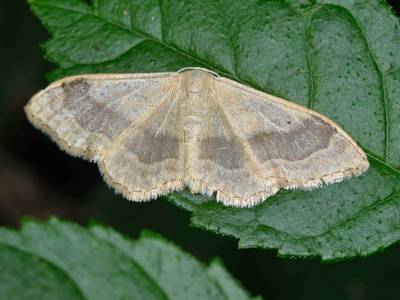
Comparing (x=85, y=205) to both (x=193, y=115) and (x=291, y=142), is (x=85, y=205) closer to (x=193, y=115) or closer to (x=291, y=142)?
(x=193, y=115)

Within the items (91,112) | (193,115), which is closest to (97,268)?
(91,112)

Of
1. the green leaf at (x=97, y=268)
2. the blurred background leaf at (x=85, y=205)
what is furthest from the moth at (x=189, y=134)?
the blurred background leaf at (x=85, y=205)


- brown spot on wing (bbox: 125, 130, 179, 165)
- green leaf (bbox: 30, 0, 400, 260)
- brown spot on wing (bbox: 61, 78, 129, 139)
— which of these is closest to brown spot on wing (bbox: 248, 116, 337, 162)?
green leaf (bbox: 30, 0, 400, 260)

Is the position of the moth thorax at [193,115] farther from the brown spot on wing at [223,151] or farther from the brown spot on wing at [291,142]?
the brown spot on wing at [291,142]

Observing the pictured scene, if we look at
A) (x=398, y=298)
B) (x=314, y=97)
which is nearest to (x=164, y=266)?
(x=314, y=97)

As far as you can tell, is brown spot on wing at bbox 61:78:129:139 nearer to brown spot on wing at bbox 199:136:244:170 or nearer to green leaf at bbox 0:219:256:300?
brown spot on wing at bbox 199:136:244:170

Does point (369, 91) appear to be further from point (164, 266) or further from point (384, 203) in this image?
point (164, 266)
